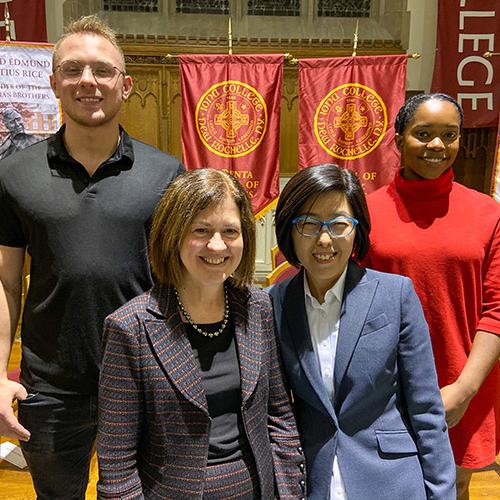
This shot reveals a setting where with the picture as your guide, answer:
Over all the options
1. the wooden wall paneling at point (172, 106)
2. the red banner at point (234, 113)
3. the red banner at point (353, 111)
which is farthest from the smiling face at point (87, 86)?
the wooden wall paneling at point (172, 106)

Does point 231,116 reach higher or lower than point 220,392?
higher

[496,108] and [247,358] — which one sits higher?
[496,108]

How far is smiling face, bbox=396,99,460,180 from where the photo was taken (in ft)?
5.22

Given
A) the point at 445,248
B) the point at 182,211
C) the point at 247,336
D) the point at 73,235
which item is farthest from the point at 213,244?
the point at 445,248

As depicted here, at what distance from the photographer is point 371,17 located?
20.3ft

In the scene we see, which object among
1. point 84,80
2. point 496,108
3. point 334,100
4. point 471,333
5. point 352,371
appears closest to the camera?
point 352,371

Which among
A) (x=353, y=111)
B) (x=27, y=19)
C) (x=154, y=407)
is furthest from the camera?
(x=27, y=19)

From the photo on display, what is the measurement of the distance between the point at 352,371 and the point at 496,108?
16.0ft

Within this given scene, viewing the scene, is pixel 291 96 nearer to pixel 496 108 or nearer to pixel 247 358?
pixel 496 108

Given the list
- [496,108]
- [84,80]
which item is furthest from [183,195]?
[496,108]

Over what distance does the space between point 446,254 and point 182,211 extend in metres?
0.82

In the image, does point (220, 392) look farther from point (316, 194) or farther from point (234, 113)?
point (234, 113)

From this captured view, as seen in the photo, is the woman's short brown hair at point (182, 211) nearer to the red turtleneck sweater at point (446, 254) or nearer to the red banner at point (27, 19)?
the red turtleneck sweater at point (446, 254)

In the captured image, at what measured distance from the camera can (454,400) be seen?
1561 millimetres
